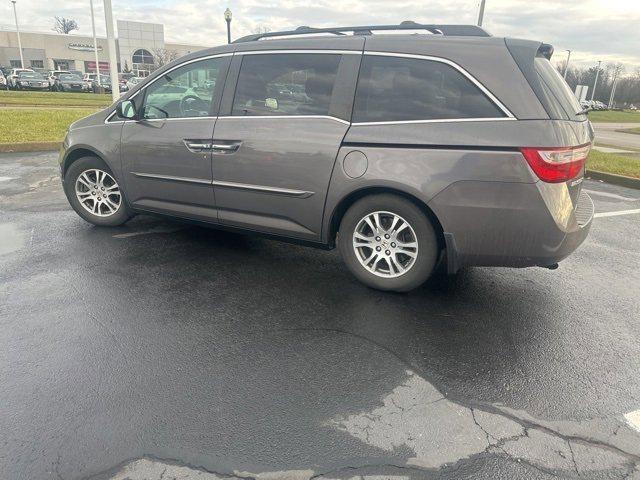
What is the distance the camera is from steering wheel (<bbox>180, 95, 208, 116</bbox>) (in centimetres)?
441

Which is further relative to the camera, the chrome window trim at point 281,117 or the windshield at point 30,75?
the windshield at point 30,75

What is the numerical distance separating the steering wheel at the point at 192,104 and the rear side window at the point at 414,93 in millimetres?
1509

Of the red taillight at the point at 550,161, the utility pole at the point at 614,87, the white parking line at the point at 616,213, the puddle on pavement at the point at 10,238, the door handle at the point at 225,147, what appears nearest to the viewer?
the red taillight at the point at 550,161

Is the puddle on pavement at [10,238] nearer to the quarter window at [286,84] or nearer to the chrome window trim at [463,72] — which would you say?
the quarter window at [286,84]

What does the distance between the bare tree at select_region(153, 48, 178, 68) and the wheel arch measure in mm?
68819

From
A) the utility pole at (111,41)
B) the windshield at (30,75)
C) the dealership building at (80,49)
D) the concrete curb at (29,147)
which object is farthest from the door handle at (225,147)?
the dealership building at (80,49)

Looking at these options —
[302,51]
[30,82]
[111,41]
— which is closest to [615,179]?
[302,51]

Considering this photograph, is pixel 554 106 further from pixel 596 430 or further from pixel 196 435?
pixel 196 435

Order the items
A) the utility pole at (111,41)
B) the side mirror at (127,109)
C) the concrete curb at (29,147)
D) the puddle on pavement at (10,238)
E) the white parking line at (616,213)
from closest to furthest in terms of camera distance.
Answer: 1. the puddle on pavement at (10,238)
2. the side mirror at (127,109)
3. the white parking line at (616,213)
4. the concrete curb at (29,147)
5. the utility pole at (111,41)

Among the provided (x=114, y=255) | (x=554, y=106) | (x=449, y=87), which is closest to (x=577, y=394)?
(x=554, y=106)

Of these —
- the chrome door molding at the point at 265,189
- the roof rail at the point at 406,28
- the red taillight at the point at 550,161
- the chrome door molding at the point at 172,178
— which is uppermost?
the roof rail at the point at 406,28

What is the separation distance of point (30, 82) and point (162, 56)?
128ft

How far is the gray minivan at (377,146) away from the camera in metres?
3.29

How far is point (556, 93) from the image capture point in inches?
136
